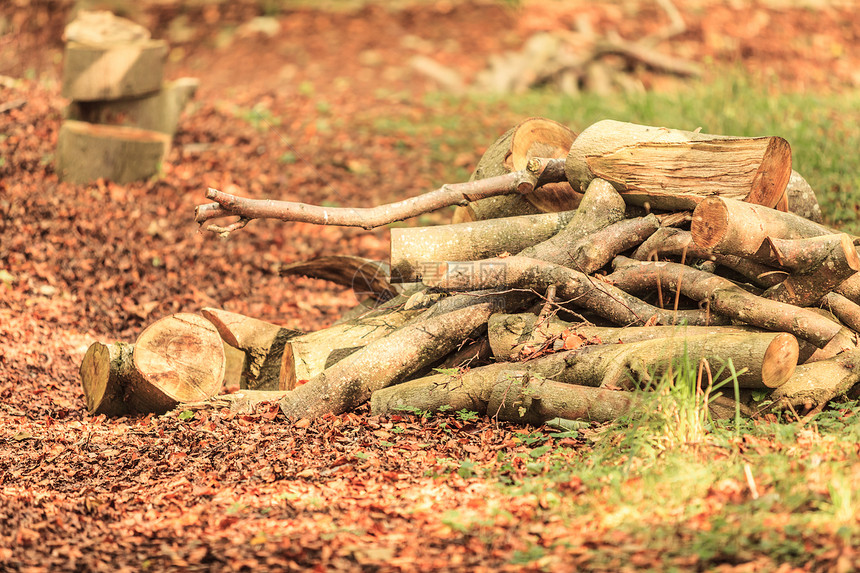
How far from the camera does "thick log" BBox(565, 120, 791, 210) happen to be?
14.4 feet

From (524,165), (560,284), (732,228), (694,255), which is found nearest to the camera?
(732,228)

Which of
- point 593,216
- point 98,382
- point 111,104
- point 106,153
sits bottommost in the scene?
point 98,382

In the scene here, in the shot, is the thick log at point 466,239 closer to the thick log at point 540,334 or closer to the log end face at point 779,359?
the thick log at point 540,334

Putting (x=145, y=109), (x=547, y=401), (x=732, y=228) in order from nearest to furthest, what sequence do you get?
1. (x=732, y=228)
2. (x=547, y=401)
3. (x=145, y=109)

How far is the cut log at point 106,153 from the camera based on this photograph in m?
7.52

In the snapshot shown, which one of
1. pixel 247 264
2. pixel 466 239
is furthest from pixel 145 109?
pixel 466 239

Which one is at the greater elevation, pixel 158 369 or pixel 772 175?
pixel 772 175

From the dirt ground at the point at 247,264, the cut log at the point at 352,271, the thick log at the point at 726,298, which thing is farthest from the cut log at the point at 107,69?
the thick log at the point at 726,298

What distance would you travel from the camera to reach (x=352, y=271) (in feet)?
17.7

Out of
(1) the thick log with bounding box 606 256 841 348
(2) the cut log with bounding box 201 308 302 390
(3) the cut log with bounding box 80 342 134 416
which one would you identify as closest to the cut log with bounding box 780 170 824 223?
(1) the thick log with bounding box 606 256 841 348

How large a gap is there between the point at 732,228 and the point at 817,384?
2.87 ft

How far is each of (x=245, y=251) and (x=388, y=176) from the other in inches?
77.9

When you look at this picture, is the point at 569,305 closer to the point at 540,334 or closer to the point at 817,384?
the point at 540,334

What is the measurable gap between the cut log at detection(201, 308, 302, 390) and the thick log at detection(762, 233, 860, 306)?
2.88m
